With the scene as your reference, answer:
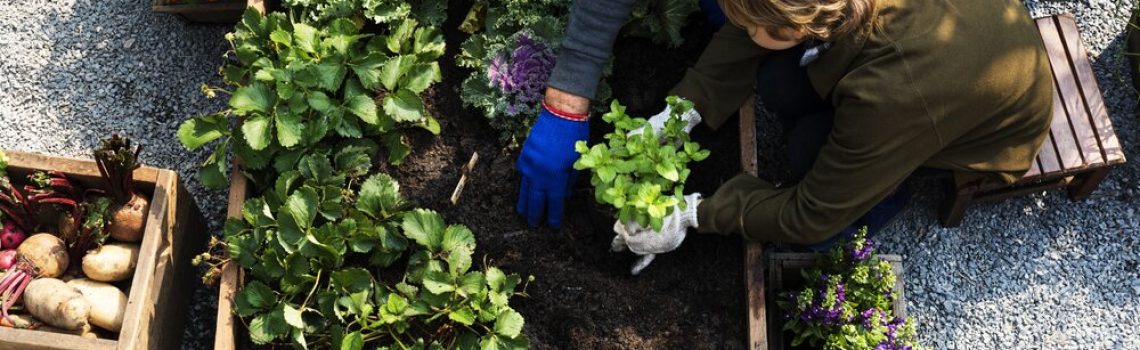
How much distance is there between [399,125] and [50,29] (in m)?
1.39

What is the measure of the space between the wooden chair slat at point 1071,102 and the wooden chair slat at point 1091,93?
0.01 m

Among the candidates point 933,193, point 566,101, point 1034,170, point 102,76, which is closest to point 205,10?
point 102,76

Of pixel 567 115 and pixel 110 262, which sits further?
pixel 110 262

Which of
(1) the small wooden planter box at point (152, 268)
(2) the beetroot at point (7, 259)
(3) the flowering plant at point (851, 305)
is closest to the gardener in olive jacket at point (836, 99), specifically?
(3) the flowering plant at point (851, 305)

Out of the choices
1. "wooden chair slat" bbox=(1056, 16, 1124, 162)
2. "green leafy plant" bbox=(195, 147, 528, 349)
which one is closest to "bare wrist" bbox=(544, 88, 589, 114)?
"green leafy plant" bbox=(195, 147, 528, 349)

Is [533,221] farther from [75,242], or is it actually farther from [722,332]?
[75,242]

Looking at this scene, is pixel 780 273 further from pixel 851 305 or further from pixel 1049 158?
pixel 1049 158

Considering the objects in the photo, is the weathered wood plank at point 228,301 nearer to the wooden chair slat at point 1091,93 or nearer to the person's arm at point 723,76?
the person's arm at point 723,76

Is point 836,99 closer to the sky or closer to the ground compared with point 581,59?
closer to the sky

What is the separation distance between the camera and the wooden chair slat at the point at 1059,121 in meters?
2.56

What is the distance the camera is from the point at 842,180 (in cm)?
210

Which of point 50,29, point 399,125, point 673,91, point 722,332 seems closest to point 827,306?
point 722,332

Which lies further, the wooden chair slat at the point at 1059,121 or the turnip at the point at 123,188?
the wooden chair slat at the point at 1059,121

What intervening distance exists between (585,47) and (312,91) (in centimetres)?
70
